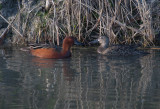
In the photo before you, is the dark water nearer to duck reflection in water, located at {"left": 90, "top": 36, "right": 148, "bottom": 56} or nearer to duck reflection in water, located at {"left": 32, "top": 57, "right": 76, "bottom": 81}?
duck reflection in water, located at {"left": 32, "top": 57, "right": 76, "bottom": 81}

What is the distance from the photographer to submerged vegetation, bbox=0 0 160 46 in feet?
34.4

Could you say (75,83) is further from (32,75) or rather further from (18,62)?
(18,62)

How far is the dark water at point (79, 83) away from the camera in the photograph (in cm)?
499

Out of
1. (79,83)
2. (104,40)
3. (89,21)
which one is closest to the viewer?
(79,83)

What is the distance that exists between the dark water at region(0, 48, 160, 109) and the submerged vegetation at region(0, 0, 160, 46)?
1.73 meters

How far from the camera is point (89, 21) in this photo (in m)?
10.8

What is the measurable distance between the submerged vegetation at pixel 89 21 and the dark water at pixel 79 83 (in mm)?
1729

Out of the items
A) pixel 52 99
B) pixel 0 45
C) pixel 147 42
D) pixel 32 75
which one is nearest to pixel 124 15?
pixel 147 42

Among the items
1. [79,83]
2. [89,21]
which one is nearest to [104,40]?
[89,21]

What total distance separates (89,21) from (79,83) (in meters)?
4.93

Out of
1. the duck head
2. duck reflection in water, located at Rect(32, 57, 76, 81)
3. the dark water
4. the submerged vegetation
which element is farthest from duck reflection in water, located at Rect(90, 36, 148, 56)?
duck reflection in water, located at Rect(32, 57, 76, 81)

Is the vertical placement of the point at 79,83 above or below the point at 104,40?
below

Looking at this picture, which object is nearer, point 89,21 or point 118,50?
point 118,50

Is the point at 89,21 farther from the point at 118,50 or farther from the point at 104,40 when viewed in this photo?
the point at 118,50
